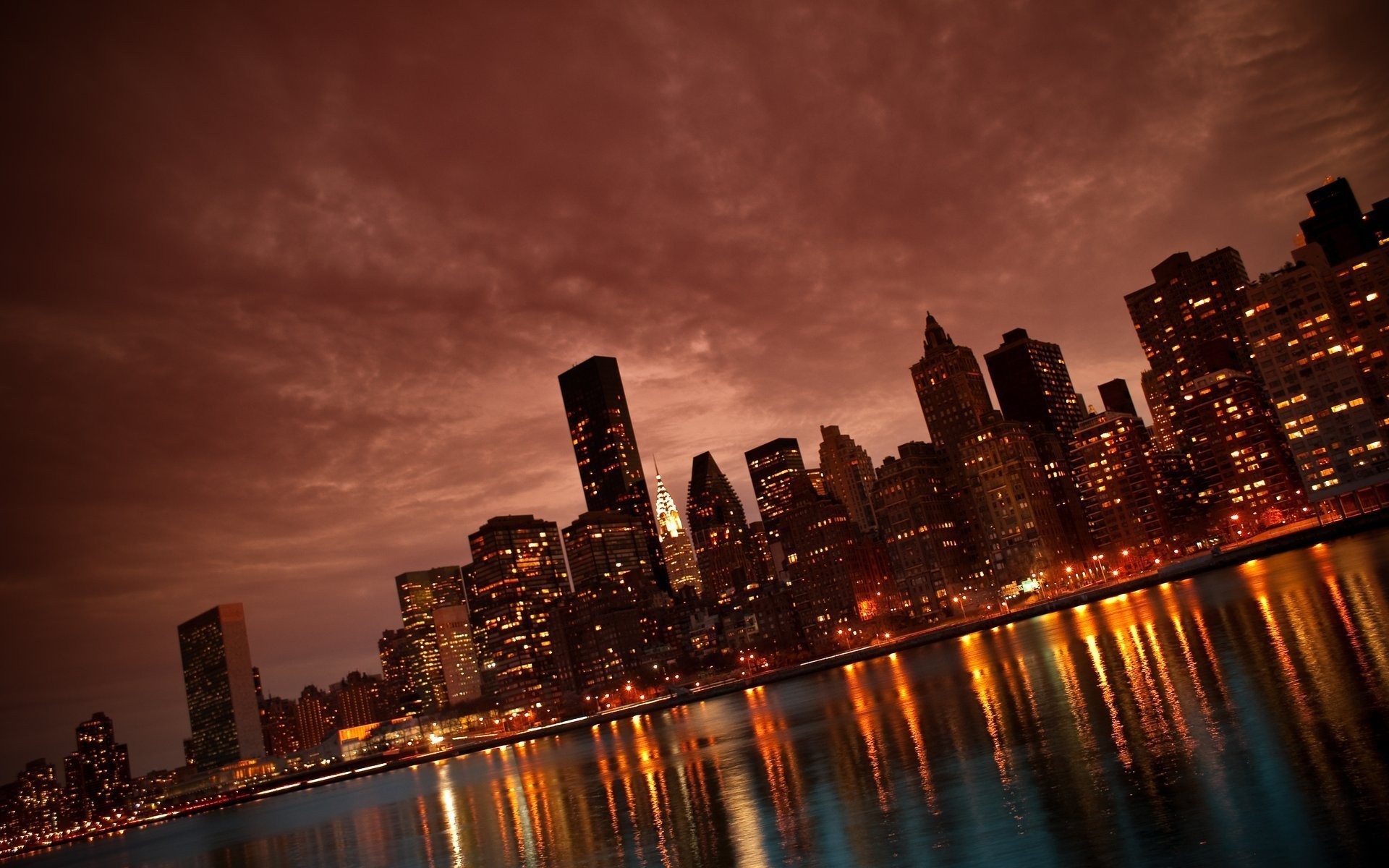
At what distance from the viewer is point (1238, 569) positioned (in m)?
141

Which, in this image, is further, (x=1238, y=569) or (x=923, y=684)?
(x=1238, y=569)

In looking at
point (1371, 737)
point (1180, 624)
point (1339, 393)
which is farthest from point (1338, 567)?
point (1339, 393)

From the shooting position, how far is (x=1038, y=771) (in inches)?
1389

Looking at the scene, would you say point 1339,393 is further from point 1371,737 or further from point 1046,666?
point 1371,737

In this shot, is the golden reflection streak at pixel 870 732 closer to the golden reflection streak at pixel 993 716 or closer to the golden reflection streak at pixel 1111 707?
the golden reflection streak at pixel 993 716

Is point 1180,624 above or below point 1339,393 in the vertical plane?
below

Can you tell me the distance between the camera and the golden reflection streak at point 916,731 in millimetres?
36594

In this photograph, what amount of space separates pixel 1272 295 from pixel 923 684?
148 meters

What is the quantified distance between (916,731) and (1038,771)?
68.8 feet

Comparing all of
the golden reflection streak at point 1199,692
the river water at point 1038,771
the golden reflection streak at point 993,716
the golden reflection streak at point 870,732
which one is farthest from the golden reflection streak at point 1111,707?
the golden reflection streak at point 870,732

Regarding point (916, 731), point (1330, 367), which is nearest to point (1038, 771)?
point (916, 731)

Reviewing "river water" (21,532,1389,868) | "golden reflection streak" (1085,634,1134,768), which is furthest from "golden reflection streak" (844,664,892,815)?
"golden reflection streak" (1085,634,1134,768)

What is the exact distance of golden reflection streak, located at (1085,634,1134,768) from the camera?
33969mm

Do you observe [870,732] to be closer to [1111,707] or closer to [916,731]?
[916,731]
